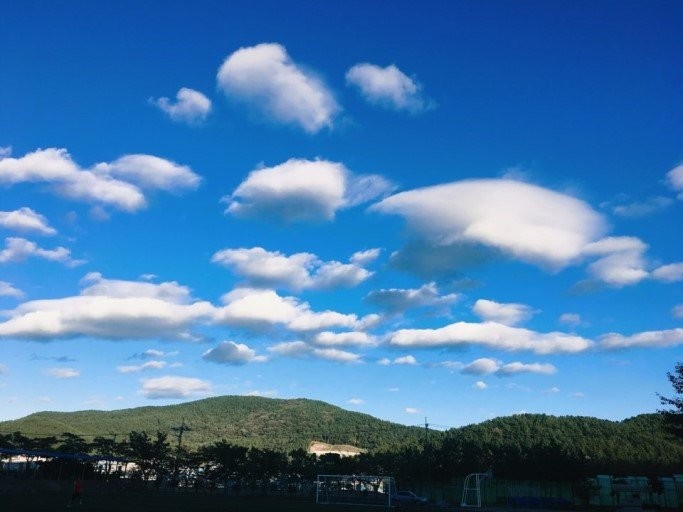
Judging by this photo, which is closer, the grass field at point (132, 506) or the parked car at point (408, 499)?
the grass field at point (132, 506)

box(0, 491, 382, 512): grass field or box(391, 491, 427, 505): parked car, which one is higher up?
box(0, 491, 382, 512): grass field

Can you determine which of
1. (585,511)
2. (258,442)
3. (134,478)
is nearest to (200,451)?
(134,478)

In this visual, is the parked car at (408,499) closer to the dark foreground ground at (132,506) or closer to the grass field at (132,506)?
A: the dark foreground ground at (132,506)

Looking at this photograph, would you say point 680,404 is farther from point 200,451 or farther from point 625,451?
point 200,451

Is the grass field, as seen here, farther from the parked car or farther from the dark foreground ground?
the parked car

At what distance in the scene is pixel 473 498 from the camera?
2904 inches

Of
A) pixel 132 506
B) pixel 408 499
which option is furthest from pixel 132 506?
pixel 408 499

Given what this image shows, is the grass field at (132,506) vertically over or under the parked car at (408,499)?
over

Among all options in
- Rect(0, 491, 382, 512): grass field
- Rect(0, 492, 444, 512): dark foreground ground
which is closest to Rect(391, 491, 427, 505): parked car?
Rect(0, 492, 444, 512): dark foreground ground

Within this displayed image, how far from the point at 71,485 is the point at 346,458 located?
4982cm

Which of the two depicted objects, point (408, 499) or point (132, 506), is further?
point (408, 499)

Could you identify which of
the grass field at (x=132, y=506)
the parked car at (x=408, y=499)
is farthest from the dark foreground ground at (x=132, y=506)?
the parked car at (x=408, y=499)

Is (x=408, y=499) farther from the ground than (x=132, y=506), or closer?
closer

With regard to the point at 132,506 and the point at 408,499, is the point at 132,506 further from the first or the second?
the point at 408,499
